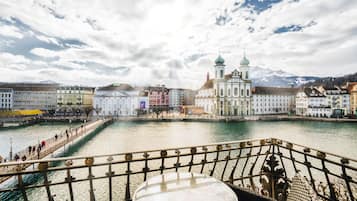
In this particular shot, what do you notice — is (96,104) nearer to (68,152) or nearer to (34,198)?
(68,152)

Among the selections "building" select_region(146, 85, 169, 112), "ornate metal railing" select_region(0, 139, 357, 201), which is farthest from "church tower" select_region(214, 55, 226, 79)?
"ornate metal railing" select_region(0, 139, 357, 201)

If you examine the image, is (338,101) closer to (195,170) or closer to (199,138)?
(199,138)

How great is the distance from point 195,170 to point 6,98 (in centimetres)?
7045

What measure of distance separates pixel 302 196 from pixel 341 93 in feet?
212

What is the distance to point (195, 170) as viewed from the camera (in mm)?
11828

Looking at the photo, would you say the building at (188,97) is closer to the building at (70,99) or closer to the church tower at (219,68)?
the church tower at (219,68)

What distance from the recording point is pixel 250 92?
201ft

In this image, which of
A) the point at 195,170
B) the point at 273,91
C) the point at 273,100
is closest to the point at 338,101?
the point at 273,100

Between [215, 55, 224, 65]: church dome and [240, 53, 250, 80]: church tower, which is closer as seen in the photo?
[215, 55, 224, 65]: church dome

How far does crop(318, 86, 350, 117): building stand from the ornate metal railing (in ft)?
166

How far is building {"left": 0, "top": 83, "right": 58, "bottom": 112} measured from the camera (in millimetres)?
62125

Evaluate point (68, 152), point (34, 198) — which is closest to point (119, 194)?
point (34, 198)

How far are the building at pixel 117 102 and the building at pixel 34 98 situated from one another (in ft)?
50.6

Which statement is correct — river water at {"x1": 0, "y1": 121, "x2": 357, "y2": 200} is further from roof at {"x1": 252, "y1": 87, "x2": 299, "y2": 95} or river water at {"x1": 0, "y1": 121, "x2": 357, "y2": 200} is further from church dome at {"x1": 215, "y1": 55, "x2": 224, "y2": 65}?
roof at {"x1": 252, "y1": 87, "x2": 299, "y2": 95}
